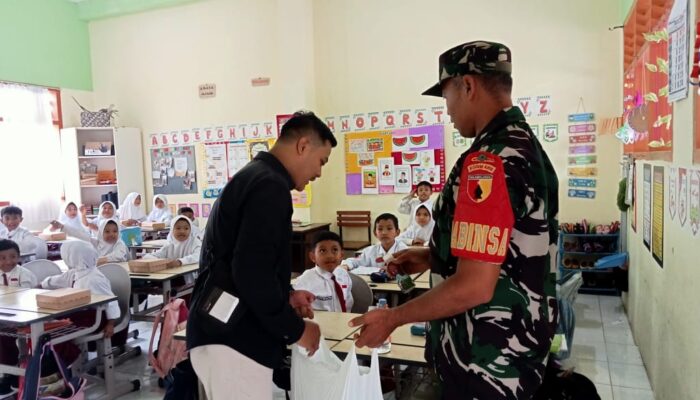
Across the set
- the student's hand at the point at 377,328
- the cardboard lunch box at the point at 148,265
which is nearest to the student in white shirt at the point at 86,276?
the cardboard lunch box at the point at 148,265

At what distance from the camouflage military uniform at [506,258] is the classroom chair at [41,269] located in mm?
3913

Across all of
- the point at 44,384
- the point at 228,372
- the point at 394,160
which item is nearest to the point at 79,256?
the point at 44,384

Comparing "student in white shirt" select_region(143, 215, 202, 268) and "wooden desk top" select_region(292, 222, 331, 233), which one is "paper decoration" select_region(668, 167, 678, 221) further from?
"wooden desk top" select_region(292, 222, 331, 233)

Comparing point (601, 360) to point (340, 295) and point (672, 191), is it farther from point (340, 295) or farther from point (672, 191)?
point (340, 295)

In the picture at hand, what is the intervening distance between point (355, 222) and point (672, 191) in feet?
15.0

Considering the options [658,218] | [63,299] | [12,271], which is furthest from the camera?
[12,271]

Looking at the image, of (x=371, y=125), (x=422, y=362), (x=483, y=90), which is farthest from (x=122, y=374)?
(x=371, y=125)

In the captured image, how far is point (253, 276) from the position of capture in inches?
55.2

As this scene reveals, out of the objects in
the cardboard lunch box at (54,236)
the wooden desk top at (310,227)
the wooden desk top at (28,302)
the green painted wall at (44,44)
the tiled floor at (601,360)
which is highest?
the green painted wall at (44,44)

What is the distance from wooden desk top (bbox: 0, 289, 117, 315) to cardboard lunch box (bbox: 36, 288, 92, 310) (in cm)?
3

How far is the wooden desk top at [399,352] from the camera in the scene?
79.6 inches

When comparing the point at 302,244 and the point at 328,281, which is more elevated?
the point at 328,281

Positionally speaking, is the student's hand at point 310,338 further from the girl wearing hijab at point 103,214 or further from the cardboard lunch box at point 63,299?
the girl wearing hijab at point 103,214

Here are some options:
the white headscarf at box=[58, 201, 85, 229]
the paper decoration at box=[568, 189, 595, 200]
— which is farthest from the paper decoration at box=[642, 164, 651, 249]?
the white headscarf at box=[58, 201, 85, 229]
